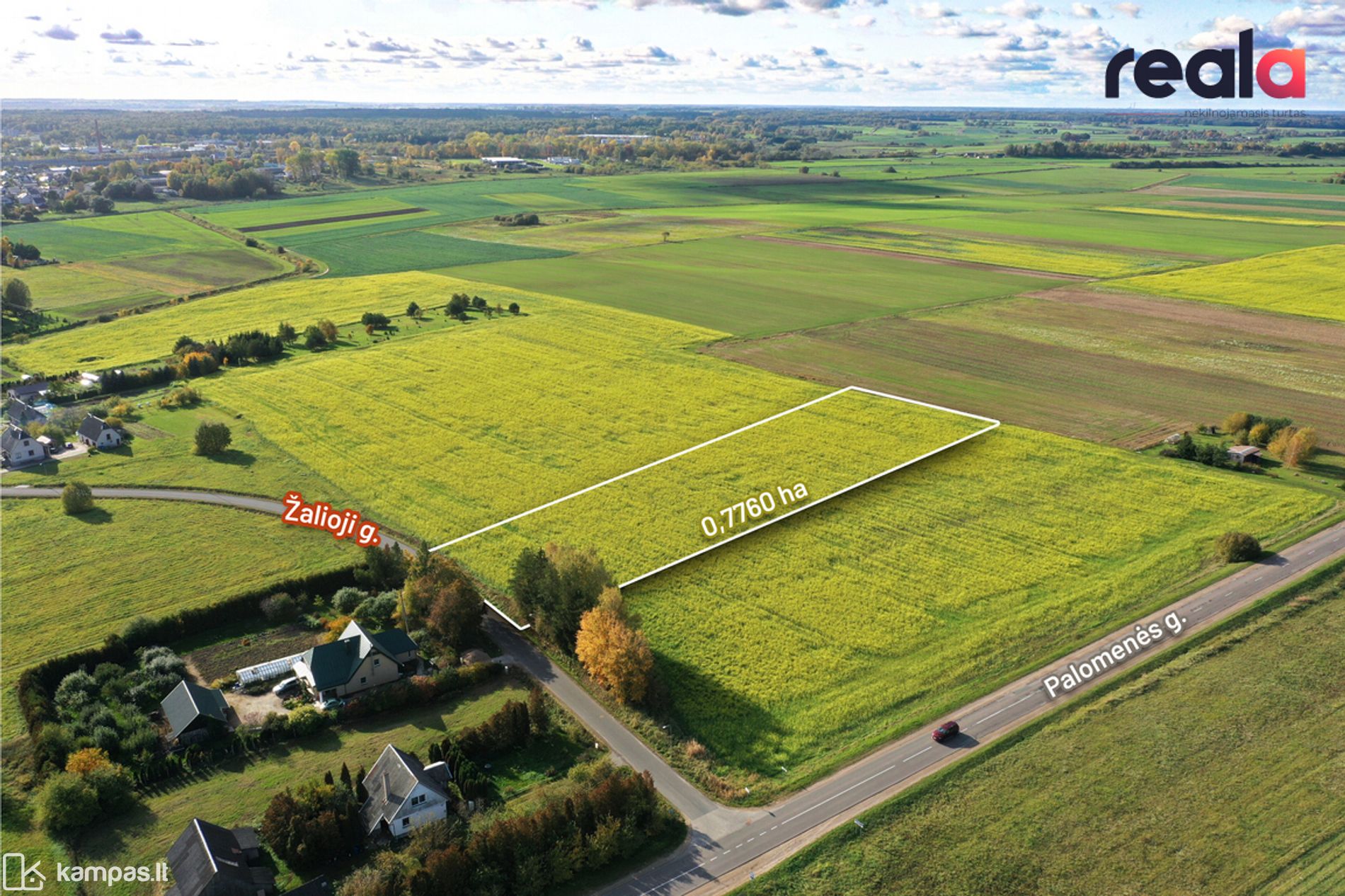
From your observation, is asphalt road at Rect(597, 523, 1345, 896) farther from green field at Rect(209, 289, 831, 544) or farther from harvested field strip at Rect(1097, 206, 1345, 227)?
harvested field strip at Rect(1097, 206, 1345, 227)

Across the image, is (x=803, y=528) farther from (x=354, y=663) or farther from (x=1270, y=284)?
(x=1270, y=284)

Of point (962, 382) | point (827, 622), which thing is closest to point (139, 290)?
point (962, 382)

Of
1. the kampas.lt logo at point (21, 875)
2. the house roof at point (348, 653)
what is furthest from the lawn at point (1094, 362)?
the kampas.lt logo at point (21, 875)

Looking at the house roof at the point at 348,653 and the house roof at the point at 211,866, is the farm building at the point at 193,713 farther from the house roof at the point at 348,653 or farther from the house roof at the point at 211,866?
the house roof at the point at 211,866

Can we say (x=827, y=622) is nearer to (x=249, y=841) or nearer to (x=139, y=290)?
(x=249, y=841)

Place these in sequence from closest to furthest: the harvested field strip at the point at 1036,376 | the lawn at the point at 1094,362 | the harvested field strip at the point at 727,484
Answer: the harvested field strip at the point at 727,484
the harvested field strip at the point at 1036,376
the lawn at the point at 1094,362

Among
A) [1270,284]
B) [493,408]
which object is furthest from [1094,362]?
[493,408]
